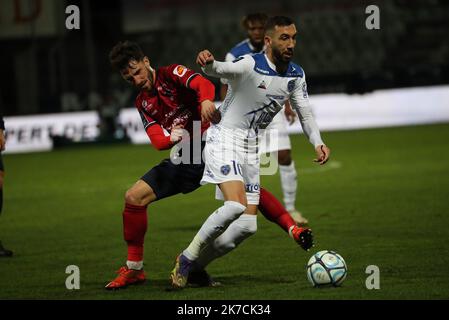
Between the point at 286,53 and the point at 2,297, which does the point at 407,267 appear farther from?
the point at 2,297

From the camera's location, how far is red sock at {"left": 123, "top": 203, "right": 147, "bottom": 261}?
273 inches

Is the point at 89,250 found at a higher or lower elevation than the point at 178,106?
lower

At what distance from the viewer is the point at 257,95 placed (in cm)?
671

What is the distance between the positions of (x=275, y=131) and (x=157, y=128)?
10.7 feet

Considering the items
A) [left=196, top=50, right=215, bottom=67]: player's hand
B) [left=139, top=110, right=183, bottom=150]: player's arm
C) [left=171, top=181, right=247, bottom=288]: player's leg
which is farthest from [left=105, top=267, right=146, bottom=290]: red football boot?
[left=196, top=50, right=215, bottom=67]: player's hand

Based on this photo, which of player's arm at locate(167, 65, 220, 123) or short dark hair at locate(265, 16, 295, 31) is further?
short dark hair at locate(265, 16, 295, 31)

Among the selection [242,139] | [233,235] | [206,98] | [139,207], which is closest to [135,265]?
[139,207]

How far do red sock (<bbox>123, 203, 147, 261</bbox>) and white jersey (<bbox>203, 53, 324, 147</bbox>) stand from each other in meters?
0.88

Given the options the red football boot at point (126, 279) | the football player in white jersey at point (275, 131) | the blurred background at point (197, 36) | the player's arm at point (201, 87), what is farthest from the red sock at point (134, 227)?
the blurred background at point (197, 36)

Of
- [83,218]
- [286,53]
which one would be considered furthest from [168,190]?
[83,218]

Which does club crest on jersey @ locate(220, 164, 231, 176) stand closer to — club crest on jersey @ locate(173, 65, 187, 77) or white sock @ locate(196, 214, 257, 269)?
white sock @ locate(196, 214, 257, 269)

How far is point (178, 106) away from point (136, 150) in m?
14.1

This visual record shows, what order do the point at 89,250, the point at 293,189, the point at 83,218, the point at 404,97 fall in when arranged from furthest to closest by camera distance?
the point at 404,97, the point at 83,218, the point at 293,189, the point at 89,250

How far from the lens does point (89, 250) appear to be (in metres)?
8.88
